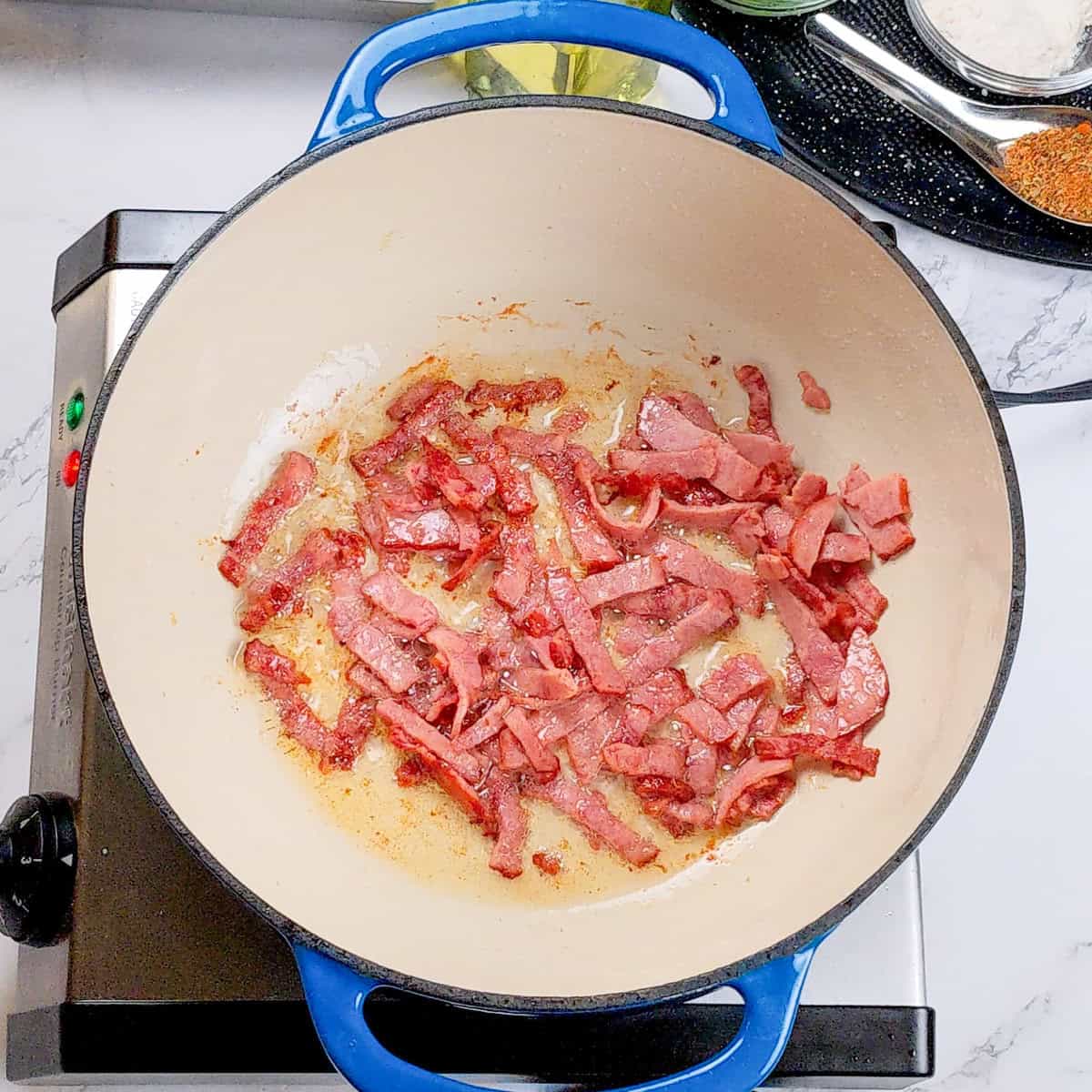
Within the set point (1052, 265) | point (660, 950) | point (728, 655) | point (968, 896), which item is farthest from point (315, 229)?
point (968, 896)

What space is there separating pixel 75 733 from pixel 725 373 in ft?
2.13

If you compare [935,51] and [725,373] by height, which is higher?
[935,51]

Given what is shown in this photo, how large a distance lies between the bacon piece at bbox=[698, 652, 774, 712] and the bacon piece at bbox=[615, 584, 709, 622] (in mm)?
62

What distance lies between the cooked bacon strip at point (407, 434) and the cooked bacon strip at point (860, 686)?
42 cm

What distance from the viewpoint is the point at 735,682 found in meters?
1.05

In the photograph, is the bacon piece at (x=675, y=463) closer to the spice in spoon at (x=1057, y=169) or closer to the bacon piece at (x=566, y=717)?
the bacon piece at (x=566, y=717)

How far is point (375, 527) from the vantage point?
109 centimetres

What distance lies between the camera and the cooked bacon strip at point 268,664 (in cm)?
103

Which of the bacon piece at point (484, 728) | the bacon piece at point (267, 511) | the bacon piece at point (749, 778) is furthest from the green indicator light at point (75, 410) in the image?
the bacon piece at point (749, 778)

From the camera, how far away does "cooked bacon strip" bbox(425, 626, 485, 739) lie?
1037 millimetres

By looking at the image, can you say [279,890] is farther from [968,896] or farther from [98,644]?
[968,896]

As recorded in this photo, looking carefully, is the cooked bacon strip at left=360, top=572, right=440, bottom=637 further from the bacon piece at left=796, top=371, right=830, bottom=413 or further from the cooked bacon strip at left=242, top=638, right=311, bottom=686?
the bacon piece at left=796, top=371, right=830, bottom=413

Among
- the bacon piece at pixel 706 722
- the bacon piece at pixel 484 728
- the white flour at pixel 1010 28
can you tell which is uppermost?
the white flour at pixel 1010 28

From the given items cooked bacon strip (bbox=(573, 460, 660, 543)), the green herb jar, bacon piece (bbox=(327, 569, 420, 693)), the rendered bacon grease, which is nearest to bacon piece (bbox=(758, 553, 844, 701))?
the rendered bacon grease
